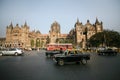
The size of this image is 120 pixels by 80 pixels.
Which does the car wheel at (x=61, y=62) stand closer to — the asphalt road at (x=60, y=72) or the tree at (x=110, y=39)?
the asphalt road at (x=60, y=72)

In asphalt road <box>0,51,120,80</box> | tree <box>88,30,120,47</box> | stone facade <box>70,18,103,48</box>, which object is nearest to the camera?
asphalt road <box>0,51,120,80</box>

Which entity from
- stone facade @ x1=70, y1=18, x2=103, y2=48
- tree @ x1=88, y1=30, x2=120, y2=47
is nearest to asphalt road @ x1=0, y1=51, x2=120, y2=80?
tree @ x1=88, y1=30, x2=120, y2=47

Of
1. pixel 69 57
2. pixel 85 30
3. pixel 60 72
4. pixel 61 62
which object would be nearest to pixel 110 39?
pixel 85 30

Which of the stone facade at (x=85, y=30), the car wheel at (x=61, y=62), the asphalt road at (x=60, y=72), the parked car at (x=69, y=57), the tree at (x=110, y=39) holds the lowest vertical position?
the asphalt road at (x=60, y=72)

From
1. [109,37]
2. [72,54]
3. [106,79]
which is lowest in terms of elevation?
[106,79]


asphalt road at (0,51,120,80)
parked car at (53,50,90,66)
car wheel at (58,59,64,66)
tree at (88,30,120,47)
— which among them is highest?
tree at (88,30,120,47)

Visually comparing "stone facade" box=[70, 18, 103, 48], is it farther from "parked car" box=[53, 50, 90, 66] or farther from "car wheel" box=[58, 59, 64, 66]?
"car wheel" box=[58, 59, 64, 66]

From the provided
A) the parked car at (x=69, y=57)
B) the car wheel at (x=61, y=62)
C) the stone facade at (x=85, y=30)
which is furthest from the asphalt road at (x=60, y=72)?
the stone facade at (x=85, y=30)

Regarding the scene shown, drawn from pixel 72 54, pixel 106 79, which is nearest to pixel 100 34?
pixel 72 54

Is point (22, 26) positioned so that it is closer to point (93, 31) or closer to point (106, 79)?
point (93, 31)

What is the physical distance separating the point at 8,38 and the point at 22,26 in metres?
18.3

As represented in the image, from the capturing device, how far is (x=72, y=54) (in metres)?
18.2

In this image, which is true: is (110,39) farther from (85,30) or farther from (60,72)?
(60,72)

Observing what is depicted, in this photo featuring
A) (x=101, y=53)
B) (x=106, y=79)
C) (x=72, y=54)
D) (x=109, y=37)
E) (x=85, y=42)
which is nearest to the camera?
(x=106, y=79)
